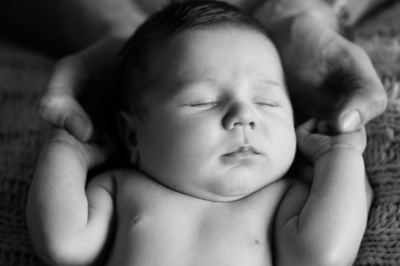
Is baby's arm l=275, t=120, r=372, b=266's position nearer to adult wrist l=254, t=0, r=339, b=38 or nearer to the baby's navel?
the baby's navel

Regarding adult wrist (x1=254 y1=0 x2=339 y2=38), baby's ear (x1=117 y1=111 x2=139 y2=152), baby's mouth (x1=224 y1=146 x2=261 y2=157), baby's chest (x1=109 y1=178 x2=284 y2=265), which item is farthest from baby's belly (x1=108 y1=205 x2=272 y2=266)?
adult wrist (x1=254 y1=0 x2=339 y2=38)

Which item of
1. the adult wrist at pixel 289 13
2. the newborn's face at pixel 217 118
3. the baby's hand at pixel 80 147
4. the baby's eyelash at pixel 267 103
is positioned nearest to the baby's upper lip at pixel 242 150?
the newborn's face at pixel 217 118

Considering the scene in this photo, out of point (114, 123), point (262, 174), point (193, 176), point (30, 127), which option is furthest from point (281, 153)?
point (30, 127)

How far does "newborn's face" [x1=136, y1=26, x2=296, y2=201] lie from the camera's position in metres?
1.05

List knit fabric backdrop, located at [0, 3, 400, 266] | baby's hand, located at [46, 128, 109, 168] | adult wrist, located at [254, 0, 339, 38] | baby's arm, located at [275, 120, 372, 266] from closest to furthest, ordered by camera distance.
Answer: baby's arm, located at [275, 120, 372, 266], knit fabric backdrop, located at [0, 3, 400, 266], baby's hand, located at [46, 128, 109, 168], adult wrist, located at [254, 0, 339, 38]

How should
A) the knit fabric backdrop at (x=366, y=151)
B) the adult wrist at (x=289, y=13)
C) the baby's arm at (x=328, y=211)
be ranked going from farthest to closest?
the adult wrist at (x=289, y=13) → the knit fabric backdrop at (x=366, y=151) → the baby's arm at (x=328, y=211)

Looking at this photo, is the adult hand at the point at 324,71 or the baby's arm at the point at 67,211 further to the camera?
the adult hand at the point at 324,71

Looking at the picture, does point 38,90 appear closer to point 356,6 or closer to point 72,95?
point 72,95

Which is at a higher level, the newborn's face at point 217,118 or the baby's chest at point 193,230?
the newborn's face at point 217,118

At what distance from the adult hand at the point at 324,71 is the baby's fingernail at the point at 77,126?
450 millimetres

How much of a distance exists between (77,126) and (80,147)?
4 centimetres

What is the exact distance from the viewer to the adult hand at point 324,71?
1.17m

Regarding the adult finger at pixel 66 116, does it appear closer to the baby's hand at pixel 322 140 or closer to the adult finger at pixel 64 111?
the adult finger at pixel 64 111

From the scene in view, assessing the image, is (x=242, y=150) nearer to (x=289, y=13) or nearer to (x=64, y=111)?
(x=64, y=111)
